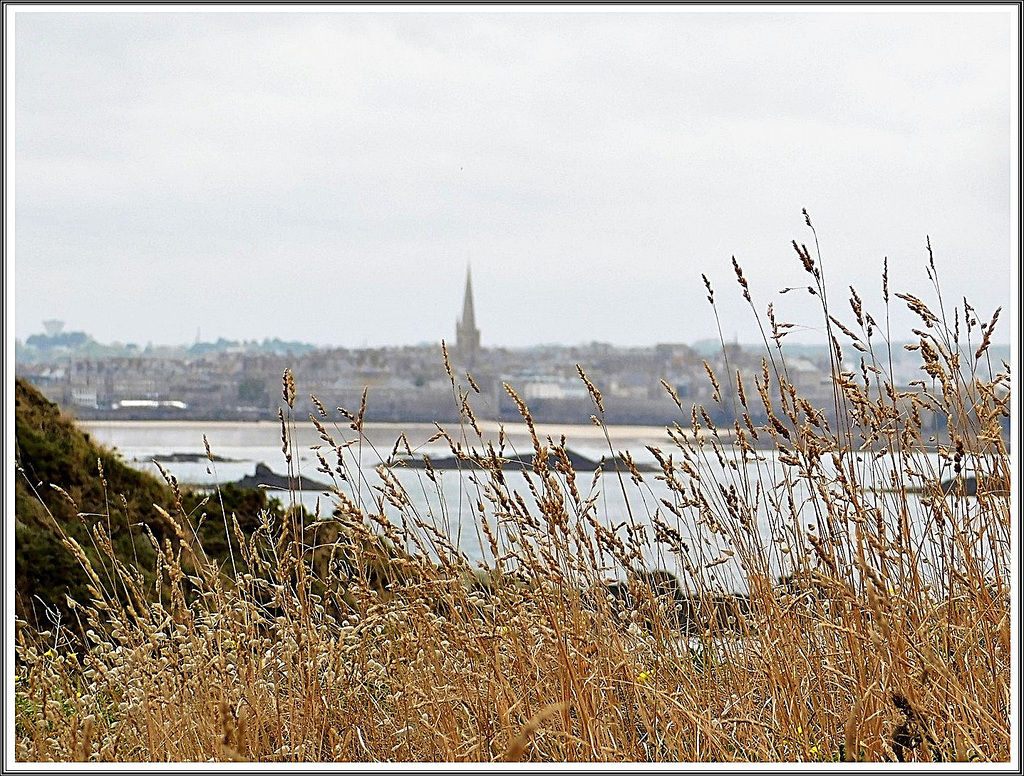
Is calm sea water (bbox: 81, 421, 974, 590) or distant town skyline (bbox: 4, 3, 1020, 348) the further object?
calm sea water (bbox: 81, 421, 974, 590)

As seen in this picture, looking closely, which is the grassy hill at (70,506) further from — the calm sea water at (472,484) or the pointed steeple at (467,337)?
the pointed steeple at (467,337)

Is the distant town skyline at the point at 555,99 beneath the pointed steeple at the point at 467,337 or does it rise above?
above

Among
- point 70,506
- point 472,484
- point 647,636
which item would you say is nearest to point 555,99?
point 472,484

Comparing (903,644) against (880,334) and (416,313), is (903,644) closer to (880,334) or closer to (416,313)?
(880,334)

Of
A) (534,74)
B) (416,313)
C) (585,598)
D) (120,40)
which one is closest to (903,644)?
(585,598)

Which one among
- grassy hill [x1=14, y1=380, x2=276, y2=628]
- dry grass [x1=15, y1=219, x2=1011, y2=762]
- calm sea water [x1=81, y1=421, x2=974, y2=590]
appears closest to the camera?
dry grass [x1=15, y1=219, x2=1011, y2=762]

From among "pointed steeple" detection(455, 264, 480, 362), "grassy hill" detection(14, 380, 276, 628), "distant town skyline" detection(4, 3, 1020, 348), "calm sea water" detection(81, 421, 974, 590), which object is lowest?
"grassy hill" detection(14, 380, 276, 628)

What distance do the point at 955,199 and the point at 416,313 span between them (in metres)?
20.0

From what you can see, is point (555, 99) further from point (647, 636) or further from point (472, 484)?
point (647, 636)

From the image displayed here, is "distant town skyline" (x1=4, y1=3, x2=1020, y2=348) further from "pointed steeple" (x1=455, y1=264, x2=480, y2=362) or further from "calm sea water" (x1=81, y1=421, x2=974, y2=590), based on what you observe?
"pointed steeple" (x1=455, y1=264, x2=480, y2=362)

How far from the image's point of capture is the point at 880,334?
1.93 meters

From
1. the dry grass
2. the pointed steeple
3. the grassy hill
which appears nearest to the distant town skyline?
the dry grass

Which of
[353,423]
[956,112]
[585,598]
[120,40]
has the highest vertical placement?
[120,40]

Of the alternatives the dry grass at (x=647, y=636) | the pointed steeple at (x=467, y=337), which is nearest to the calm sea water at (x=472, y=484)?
the dry grass at (x=647, y=636)
